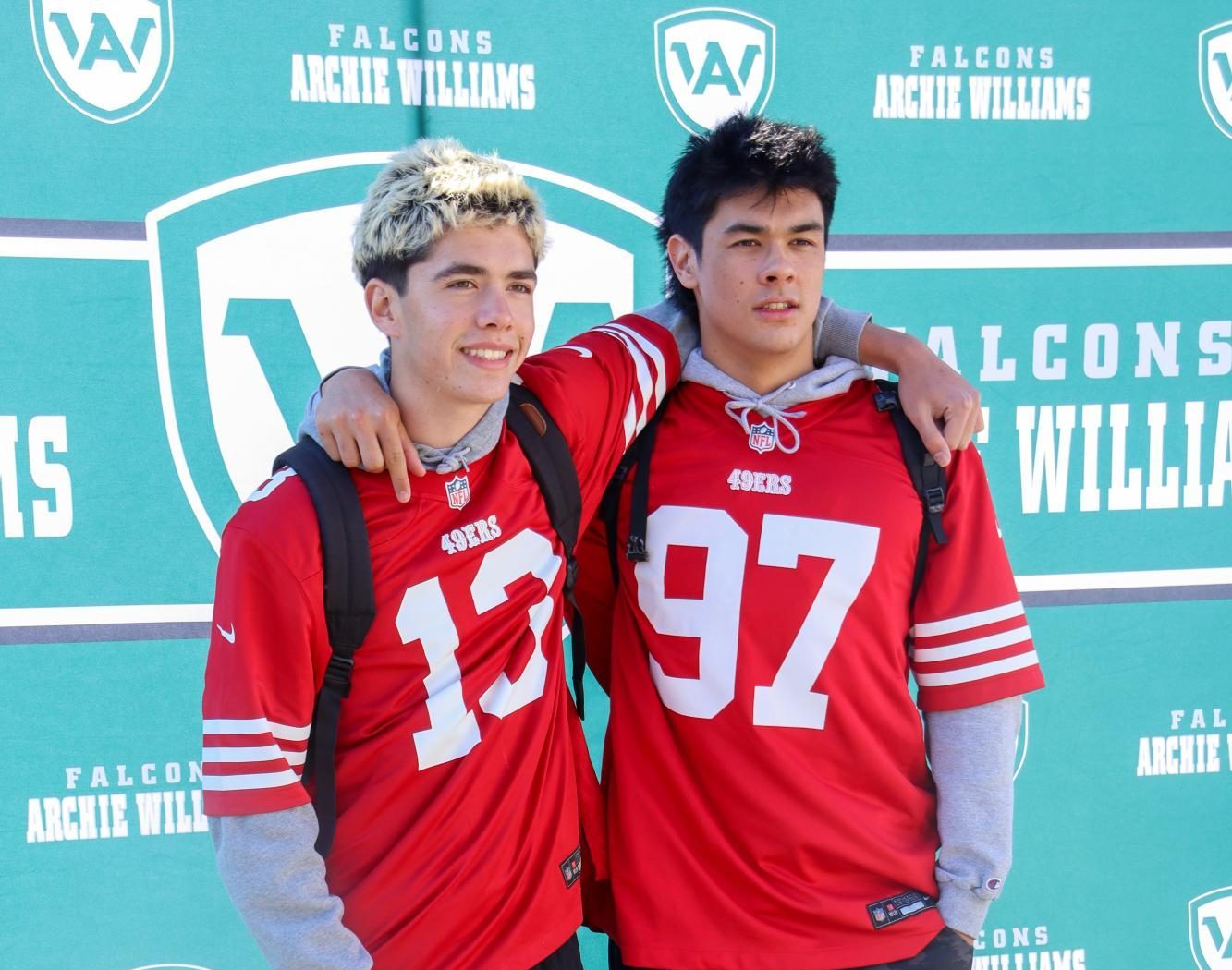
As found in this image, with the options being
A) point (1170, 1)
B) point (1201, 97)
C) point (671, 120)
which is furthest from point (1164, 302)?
point (671, 120)

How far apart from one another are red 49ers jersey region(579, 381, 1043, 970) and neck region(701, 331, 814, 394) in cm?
13

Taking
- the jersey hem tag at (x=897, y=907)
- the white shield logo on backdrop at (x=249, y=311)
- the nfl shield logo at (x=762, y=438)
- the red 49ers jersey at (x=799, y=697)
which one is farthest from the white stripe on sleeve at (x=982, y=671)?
the white shield logo on backdrop at (x=249, y=311)

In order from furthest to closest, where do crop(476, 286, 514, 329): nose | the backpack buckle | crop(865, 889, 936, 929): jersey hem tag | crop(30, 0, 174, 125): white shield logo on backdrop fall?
crop(30, 0, 174, 125): white shield logo on backdrop < the backpack buckle < crop(865, 889, 936, 929): jersey hem tag < crop(476, 286, 514, 329): nose

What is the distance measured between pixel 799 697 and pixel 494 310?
0.69m

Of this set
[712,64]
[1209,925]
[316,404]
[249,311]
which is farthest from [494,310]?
[1209,925]

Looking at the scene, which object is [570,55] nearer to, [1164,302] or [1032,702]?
[1164,302]

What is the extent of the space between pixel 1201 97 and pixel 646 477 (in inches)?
70.7

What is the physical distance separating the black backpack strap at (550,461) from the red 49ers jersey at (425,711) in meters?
0.02

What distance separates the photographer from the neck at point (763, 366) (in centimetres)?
165

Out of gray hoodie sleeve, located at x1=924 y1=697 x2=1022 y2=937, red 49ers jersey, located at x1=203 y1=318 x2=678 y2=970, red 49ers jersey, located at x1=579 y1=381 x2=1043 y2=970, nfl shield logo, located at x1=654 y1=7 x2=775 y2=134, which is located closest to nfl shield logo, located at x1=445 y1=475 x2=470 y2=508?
red 49ers jersey, located at x1=203 y1=318 x2=678 y2=970

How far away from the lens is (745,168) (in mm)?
1587

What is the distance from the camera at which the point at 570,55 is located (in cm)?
229

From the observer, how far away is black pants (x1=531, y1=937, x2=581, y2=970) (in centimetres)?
148

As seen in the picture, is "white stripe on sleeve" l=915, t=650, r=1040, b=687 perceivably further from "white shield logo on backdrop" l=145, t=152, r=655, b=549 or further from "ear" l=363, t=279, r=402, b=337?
"white shield logo on backdrop" l=145, t=152, r=655, b=549
